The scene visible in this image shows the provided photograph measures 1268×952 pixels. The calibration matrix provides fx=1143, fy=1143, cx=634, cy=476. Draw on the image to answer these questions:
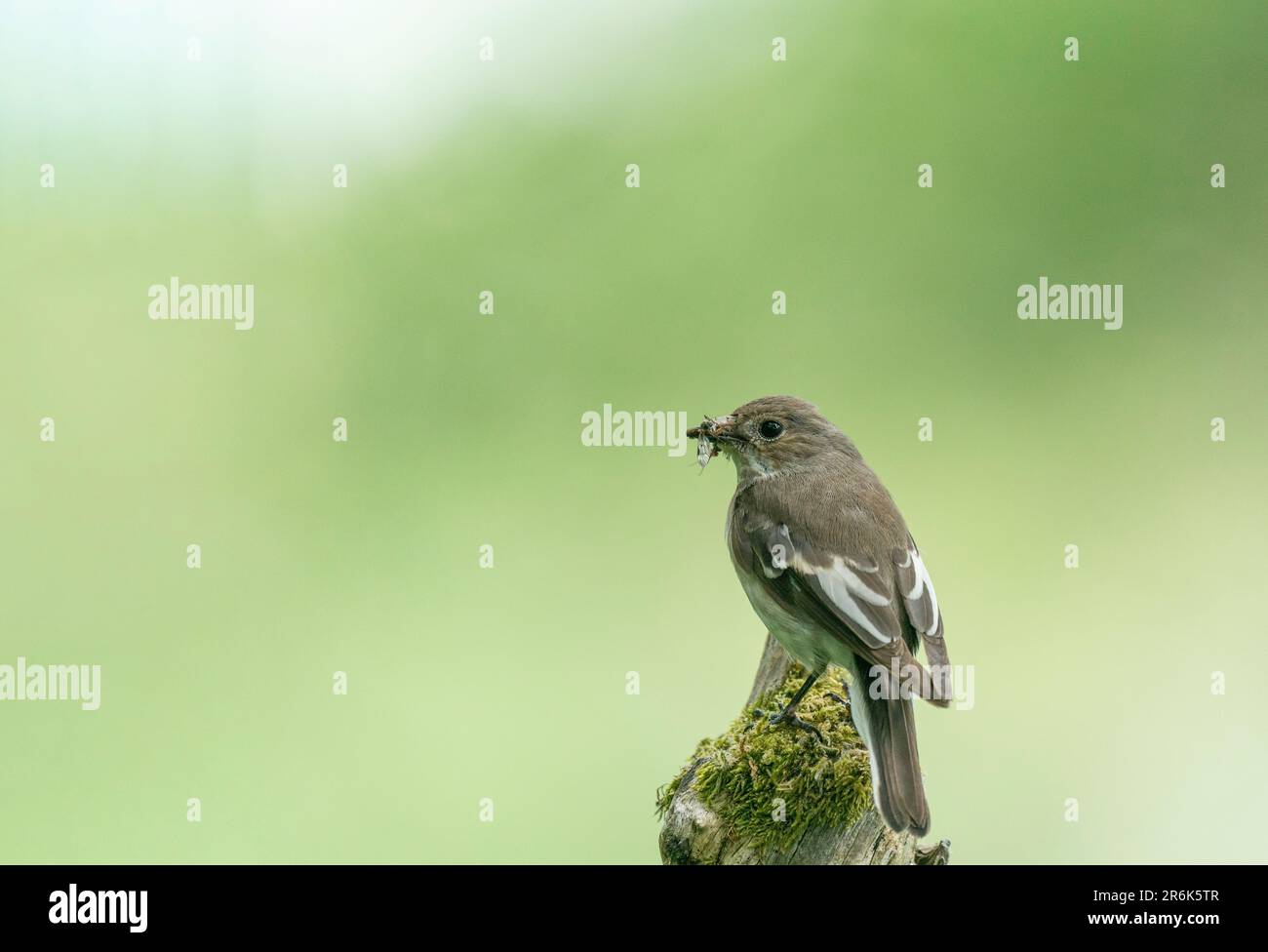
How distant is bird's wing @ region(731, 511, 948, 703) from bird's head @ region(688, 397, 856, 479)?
31 cm

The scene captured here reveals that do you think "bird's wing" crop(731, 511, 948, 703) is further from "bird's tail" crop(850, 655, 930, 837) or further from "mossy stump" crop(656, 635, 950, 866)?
"mossy stump" crop(656, 635, 950, 866)

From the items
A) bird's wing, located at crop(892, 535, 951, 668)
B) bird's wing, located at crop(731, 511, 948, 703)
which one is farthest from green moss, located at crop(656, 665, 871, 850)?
bird's wing, located at crop(892, 535, 951, 668)

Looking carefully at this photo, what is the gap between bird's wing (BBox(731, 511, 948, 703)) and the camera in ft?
12.6

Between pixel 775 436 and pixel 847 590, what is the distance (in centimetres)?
82

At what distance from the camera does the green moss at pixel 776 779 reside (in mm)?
3287

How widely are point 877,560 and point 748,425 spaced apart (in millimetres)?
806

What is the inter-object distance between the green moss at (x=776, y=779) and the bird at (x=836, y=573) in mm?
91

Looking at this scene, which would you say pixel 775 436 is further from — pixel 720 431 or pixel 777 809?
pixel 777 809

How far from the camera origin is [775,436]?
4.57 m

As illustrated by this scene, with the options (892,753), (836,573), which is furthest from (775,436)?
(892,753)

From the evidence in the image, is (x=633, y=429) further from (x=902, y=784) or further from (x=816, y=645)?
(x=902, y=784)

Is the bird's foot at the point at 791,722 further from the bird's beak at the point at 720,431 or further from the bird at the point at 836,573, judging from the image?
the bird's beak at the point at 720,431

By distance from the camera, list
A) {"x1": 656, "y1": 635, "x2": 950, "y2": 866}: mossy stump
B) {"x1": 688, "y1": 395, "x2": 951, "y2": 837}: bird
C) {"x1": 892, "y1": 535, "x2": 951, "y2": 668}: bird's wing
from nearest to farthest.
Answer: {"x1": 656, "y1": 635, "x2": 950, "y2": 866}: mossy stump
{"x1": 688, "y1": 395, "x2": 951, "y2": 837}: bird
{"x1": 892, "y1": 535, "x2": 951, "y2": 668}: bird's wing
